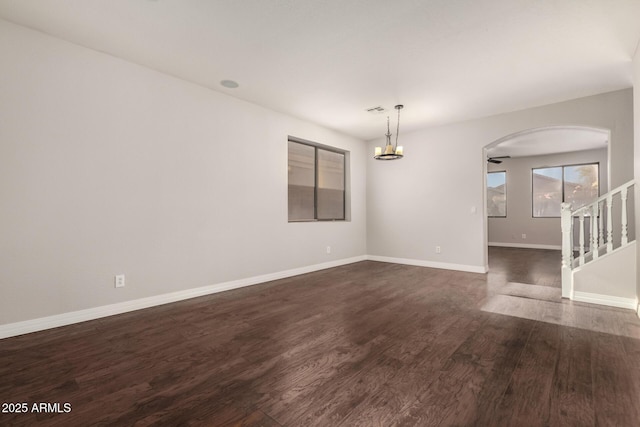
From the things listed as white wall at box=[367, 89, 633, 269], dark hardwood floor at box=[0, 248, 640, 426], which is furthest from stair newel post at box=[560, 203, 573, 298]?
white wall at box=[367, 89, 633, 269]

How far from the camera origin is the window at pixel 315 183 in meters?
5.50

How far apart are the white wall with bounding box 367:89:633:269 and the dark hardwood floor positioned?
6.90 ft

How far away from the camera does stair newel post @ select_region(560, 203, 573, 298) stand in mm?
3727

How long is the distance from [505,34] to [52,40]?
4358 mm

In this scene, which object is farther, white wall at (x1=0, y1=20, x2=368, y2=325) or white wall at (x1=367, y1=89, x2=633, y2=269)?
white wall at (x1=367, y1=89, x2=633, y2=269)

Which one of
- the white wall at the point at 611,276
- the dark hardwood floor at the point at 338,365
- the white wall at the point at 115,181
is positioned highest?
the white wall at the point at 115,181

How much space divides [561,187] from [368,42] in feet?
28.7

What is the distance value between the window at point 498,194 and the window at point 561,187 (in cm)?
78

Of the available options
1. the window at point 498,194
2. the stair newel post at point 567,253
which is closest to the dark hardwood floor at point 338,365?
the stair newel post at point 567,253

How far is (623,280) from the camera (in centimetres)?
340

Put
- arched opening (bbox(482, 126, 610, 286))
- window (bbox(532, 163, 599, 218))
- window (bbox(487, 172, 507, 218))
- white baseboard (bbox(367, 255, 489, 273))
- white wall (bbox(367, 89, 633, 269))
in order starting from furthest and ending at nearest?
window (bbox(487, 172, 507, 218)), window (bbox(532, 163, 599, 218)), arched opening (bbox(482, 126, 610, 286)), white baseboard (bbox(367, 255, 489, 273)), white wall (bbox(367, 89, 633, 269))

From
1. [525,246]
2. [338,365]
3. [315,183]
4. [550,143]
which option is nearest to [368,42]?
[338,365]

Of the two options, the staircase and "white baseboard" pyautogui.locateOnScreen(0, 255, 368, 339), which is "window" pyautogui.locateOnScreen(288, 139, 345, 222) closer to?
"white baseboard" pyautogui.locateOnScreen(0, 255, 368, 339)

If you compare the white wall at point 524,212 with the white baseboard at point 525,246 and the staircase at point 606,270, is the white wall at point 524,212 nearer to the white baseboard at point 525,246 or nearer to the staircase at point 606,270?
the white baseboard at point 525,246
